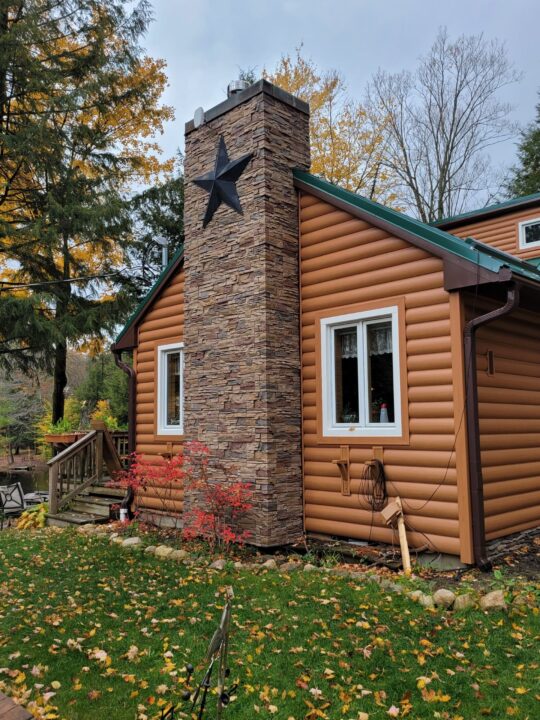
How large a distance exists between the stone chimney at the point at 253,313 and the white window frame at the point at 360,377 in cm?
44

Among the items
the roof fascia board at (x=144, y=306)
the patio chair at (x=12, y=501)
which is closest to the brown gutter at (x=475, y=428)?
the roof fascia board at (x=144, y=306)

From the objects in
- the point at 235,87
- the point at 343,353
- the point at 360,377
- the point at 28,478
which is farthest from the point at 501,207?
the point at 28,478

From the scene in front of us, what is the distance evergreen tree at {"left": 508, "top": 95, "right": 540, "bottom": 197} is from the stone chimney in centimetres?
1882

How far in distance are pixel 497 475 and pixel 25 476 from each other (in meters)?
18.7

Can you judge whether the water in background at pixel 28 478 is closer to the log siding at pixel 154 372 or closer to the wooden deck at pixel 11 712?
the log siding at pixel 154 372

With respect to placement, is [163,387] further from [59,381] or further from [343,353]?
[59,381]

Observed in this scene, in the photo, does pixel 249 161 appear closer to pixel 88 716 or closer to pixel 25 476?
pixel 88 716

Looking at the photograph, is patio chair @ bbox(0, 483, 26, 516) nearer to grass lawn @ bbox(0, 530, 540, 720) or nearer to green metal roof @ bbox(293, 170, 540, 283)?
grass lawn @ bbox(0, 530, 540, 720)

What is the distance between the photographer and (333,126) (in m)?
20.2

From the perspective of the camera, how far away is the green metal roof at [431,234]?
224 inches

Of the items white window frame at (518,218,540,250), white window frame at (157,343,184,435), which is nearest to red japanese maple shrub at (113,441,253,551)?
white window frame at (157,343,184,435)

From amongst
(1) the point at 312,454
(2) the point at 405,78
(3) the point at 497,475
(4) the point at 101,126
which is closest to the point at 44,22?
(4) the point at 101,126

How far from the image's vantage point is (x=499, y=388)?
21.7ft

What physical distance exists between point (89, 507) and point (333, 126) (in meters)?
15.6
